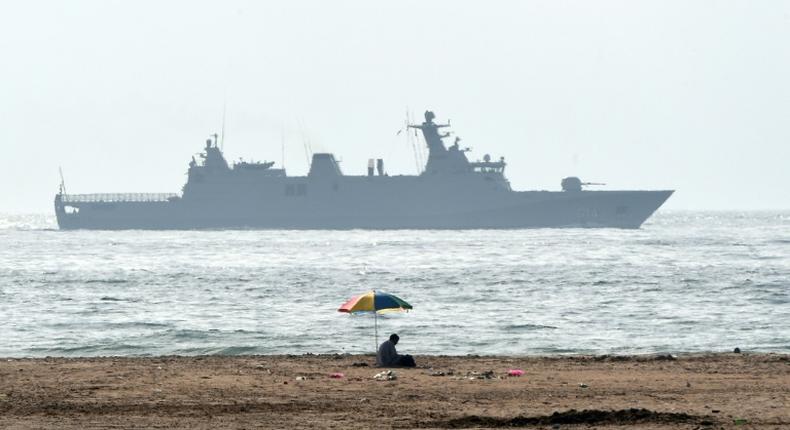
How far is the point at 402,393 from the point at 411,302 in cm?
1879

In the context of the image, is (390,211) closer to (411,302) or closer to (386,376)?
(411,302)

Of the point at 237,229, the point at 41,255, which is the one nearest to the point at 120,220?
the point at 237,229

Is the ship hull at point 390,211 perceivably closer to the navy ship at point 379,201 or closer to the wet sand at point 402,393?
the navy ship at point 379,201

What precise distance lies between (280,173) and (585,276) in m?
86.9

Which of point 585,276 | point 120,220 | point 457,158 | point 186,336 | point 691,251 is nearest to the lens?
point 186,336

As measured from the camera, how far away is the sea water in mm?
24234

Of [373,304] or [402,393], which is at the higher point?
[373,304]

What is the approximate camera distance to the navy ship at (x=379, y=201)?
123 metres

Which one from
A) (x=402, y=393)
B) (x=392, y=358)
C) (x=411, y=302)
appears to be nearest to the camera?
(x=402, y=393)

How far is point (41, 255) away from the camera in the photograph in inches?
2758

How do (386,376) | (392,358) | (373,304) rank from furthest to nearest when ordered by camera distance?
(373,304), (392,358), (386,376)

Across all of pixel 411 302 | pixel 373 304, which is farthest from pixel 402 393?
pixel 411 302

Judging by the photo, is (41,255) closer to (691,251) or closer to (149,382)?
(691,251)

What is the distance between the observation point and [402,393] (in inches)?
590
